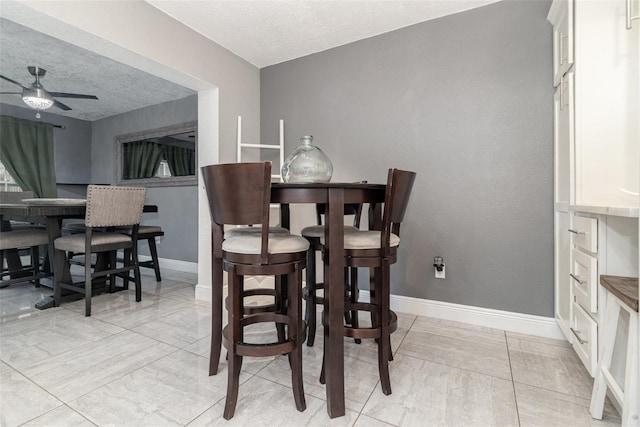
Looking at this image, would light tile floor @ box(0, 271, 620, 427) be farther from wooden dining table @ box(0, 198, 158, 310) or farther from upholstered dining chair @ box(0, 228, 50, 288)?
upholstered dining chair @ box(0, 228, 50, 288)

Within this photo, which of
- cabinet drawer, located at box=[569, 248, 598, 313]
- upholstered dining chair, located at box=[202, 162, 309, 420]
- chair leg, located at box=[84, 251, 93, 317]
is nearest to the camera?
upholstered dining chair, located at box=[202, 162, 309, 420]

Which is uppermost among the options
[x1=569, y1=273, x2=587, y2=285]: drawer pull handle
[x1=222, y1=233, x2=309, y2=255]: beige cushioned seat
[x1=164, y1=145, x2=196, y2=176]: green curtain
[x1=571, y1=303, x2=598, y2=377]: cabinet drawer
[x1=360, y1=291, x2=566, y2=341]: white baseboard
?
[x1=164, y1=145, x2=196, y2=176]: green curtain

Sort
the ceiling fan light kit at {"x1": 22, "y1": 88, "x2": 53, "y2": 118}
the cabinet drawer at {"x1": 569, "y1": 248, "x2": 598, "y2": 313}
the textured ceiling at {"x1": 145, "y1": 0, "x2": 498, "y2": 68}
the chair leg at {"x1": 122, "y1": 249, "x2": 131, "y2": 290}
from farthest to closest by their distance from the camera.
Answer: the chair leg at {"x1": 122, "y1": 249, "x2": 131, "y2": 290}, the ceiling fan light kit at {"x1": 22, "y1": 88, "x2": 53, "y2": 118}, the textured ceiling at {"x1": 145, "y1": 0, "x2": 498, "y2": 68}, the cabinet drawer at {"x1": 569, "y1": 248, "x2": 598, "y2": 313}

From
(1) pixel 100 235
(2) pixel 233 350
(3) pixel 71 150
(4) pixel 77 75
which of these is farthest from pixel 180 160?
(2) pixel 233 350

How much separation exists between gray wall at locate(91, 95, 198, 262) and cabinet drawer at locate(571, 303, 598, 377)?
3.73 meters

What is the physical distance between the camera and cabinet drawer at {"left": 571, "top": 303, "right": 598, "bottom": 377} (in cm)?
127

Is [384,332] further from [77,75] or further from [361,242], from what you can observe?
[77,75]

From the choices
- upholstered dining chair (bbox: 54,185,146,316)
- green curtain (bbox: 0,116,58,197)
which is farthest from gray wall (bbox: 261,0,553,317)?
green curtain (bbox: 0,116,58,197)

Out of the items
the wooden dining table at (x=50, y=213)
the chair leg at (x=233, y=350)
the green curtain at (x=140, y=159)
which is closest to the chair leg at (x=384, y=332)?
the chair leg at (x=233, y=350)

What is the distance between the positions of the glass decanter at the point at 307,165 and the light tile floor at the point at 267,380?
3.34 ft

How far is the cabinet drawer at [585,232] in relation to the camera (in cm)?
126

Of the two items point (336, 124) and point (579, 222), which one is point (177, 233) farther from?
point (579, 222)

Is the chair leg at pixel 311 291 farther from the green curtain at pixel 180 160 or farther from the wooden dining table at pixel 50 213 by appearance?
the green curtain at pixel 180 160

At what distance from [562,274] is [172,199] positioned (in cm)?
421
